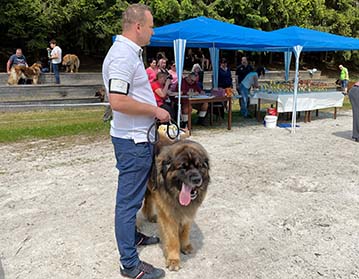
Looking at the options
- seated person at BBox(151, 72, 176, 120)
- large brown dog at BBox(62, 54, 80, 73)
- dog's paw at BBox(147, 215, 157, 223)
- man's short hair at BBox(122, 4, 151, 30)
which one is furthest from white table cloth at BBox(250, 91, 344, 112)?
large brown dog at BBox(62, 54, 80, 73)

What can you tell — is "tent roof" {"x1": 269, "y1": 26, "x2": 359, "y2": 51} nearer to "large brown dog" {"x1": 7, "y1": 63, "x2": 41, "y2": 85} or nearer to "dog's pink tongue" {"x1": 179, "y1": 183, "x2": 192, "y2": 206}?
"dog's pink tongue" {"x1": 179, "y1": 183, "x2": 192, "y2": 206}

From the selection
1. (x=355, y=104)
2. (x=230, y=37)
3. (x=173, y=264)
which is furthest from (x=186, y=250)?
Result: (x=230, y=37)

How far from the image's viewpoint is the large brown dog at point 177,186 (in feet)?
8.25

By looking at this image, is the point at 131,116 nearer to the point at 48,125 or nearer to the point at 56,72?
the point at 48,125

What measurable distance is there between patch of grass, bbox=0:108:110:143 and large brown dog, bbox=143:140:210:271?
5518 millimetres

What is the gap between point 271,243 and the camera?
11.0 ft

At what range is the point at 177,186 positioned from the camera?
8.52 feet

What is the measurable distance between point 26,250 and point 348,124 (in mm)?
8768

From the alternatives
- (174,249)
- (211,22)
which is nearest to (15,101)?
(211,22)

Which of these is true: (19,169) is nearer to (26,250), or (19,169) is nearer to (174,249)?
(26,250)

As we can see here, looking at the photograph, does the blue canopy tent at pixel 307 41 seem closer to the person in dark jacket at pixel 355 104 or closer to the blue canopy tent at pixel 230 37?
the blue canopy tent at pixel 230 37

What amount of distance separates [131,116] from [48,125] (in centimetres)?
720

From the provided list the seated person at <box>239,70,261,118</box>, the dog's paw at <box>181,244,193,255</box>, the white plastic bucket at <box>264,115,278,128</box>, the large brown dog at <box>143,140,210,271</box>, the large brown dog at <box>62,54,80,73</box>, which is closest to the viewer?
the large brown dog at <box>143,140,210,271</box>

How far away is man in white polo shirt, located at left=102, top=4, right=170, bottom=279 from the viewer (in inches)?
87.4
